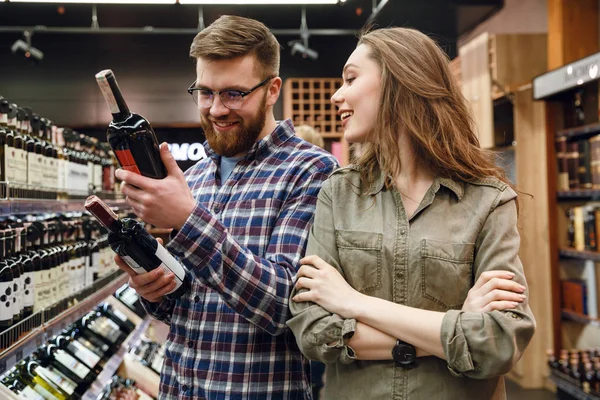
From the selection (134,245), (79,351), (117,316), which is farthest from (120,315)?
(134,245)

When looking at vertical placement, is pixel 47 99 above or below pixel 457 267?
above

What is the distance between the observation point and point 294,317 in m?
1.56

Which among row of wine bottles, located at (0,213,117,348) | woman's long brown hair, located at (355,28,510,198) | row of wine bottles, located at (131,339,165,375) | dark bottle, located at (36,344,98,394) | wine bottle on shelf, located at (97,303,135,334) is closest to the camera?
woman's long brown hair, located at (355,28,510,198)

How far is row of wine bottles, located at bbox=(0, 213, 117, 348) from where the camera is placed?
2.13 meters

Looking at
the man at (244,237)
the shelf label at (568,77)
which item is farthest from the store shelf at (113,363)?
the shelf label at (568,77)

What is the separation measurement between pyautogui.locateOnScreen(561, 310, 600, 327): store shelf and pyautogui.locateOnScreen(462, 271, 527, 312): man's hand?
158 inches

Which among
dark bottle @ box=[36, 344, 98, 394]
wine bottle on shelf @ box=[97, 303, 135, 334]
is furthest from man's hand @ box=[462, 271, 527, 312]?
wine bottle on shelf @ box=[97, 303, 135, 334]

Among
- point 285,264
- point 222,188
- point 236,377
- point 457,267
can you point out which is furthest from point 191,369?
point 457,267

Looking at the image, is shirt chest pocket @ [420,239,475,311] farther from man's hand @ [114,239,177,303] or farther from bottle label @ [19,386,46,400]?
bottle label @ [19,386,46,400]

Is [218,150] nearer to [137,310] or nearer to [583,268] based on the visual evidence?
[137,310]

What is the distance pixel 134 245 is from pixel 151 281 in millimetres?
124

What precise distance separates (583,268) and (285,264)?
15.3 feet

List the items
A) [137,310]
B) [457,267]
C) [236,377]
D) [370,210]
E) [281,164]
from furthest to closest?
[137,310]
[281,164]
[236,377]
[370,210]
[457,267]

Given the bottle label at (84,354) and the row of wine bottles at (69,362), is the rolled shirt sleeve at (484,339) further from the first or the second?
the bottle label at (84,354)
